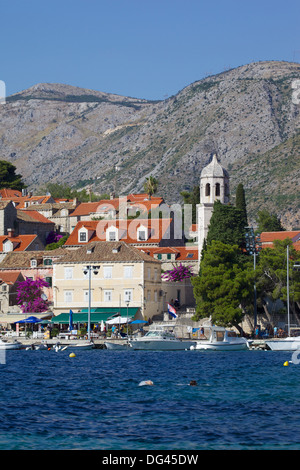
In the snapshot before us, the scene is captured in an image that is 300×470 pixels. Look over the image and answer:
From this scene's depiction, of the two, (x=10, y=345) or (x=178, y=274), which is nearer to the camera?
(x=10, y=345)

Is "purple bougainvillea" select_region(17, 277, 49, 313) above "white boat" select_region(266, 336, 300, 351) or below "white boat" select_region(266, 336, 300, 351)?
above

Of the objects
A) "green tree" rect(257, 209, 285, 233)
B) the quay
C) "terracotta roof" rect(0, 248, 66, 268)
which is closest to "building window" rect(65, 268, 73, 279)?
"terracotta roof" rect(0, 248, 66, 268)

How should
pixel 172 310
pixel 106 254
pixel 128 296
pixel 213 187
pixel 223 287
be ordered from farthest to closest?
pixel 213 187 < pixel 106 254 < pixel 128 296 < pixel 172 310 < pixel 223 287

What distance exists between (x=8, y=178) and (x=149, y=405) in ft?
447

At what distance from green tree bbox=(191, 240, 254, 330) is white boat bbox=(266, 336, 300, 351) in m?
10.3

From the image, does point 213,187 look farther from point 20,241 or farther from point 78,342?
point 78,342

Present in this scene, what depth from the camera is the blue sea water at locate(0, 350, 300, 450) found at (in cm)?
2930

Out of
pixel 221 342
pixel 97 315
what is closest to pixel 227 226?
pixel 97 315

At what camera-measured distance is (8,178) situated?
170125 millimetres

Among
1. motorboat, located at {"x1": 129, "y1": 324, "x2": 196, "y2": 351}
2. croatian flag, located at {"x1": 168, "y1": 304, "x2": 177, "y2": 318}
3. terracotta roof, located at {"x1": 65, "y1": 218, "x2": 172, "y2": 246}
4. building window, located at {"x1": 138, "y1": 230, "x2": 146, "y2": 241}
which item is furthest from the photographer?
building window, located at {"x1": 138, "y1": 230, "x2": 146, "y2": 241}

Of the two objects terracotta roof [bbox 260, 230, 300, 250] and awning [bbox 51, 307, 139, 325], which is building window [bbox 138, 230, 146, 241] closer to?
terracotta roof [bbox 260, 230, 300, 250]

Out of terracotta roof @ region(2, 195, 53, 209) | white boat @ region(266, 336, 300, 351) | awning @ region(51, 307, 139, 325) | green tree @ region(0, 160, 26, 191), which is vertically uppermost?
green tree @ region(0, 160, 26, 191)

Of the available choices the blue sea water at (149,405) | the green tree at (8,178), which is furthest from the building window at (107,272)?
the green tree at (8,178)

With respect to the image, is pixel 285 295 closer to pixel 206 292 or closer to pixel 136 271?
pixel 206 292
